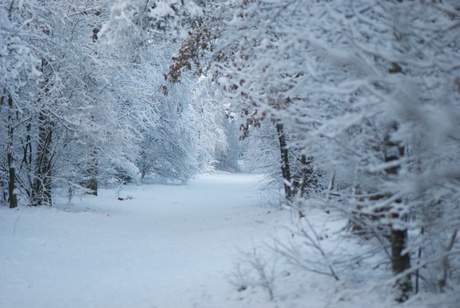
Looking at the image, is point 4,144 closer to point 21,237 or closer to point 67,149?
point 67,149

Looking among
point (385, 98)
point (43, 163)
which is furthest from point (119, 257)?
point (385, 98)

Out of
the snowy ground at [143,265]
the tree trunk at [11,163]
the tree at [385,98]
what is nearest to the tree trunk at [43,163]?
the tree trunk at [11,163]

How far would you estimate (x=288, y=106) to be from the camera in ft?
16.3

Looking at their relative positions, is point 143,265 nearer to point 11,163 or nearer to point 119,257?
point 119,257

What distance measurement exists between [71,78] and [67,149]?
7.32 feet

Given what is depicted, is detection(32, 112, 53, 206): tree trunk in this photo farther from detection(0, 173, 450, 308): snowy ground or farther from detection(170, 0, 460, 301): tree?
detection(170, 0, 460, 301): tree

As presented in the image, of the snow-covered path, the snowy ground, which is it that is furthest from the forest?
the snow-covered path

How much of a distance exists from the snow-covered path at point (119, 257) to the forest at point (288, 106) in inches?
51.0

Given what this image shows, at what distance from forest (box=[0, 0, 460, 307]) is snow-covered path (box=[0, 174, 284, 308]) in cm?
129

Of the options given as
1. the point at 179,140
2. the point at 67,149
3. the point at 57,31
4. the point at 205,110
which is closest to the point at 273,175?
the point at 67,149

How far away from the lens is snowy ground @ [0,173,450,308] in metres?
5.05

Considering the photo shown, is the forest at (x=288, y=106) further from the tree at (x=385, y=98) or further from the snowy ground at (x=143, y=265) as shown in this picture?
the snowy ground at (x=143, y=265)

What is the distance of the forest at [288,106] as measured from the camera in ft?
9.01

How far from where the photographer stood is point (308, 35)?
9.22 ft
